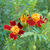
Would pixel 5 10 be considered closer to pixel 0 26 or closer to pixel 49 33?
pixel 0 26

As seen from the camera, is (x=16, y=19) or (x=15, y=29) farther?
(x=16, y=19)

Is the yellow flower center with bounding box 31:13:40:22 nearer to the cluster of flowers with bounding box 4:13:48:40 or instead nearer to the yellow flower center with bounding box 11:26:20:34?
the cluster of flowers with bounding box 4:13:48:40

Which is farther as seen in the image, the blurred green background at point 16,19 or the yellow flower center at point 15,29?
the yellow flower center at point 15,29

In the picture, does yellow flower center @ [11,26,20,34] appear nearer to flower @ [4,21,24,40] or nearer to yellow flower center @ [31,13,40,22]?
flower @ [4,21,24,40]

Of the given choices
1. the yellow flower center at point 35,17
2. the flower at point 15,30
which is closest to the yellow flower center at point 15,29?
the flower at point 15,30

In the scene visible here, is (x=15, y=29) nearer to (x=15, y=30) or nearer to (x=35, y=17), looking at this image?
(x=15, y=30)

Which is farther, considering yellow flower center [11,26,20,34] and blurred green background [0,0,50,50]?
yellow flower center [11,26,20,34]

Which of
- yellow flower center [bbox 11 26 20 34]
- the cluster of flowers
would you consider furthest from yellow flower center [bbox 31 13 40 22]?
yellow flower center [bbox 11 26 20 34]

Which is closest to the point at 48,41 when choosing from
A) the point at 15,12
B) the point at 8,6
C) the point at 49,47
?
the point at 49,47

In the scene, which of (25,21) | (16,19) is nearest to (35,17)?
(25,21)

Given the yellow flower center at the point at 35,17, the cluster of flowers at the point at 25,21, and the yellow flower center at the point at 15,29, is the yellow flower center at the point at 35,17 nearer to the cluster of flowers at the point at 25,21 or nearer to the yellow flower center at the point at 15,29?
the cluster of flowers at the point at 25,21

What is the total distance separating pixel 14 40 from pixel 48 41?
0.72 ft

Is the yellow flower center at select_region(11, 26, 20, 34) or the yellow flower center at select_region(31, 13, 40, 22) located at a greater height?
the yellow flower center at select_region(31, 13, 40, 22)

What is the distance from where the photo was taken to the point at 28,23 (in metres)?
0.99
